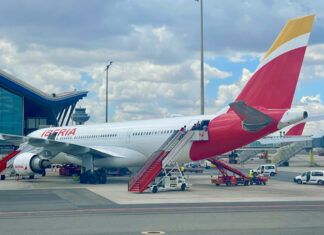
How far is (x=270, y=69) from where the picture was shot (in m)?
29.8

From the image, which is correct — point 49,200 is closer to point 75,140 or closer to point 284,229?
point 284,229

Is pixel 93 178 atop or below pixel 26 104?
below

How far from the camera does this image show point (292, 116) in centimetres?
2747

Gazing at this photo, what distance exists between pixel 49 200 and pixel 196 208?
9.11 metres

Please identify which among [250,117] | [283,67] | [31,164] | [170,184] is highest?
[283,67]

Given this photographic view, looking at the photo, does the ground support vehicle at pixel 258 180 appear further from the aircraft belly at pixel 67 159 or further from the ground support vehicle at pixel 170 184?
the aircraft belly at pixel 67 159

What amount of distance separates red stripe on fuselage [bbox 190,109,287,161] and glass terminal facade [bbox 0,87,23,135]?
56970 millimetres

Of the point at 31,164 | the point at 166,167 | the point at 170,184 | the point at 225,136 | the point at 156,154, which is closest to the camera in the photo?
the point at 225,136

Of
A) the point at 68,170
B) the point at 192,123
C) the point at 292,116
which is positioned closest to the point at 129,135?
the point at 192,123

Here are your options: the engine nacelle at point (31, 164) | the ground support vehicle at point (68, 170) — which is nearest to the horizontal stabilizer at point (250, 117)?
the engine nacelle at point (31, 164)

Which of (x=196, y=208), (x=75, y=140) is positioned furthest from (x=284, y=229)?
(x=75, y=140)

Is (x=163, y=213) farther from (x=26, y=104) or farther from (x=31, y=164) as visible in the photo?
(x=26, y=104)

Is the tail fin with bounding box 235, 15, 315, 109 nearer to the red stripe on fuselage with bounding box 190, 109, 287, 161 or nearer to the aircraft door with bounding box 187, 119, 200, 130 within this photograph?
the red stripe on fuselage with bounding box 190, 109, 287, 161

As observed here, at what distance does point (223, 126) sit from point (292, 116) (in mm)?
5430
